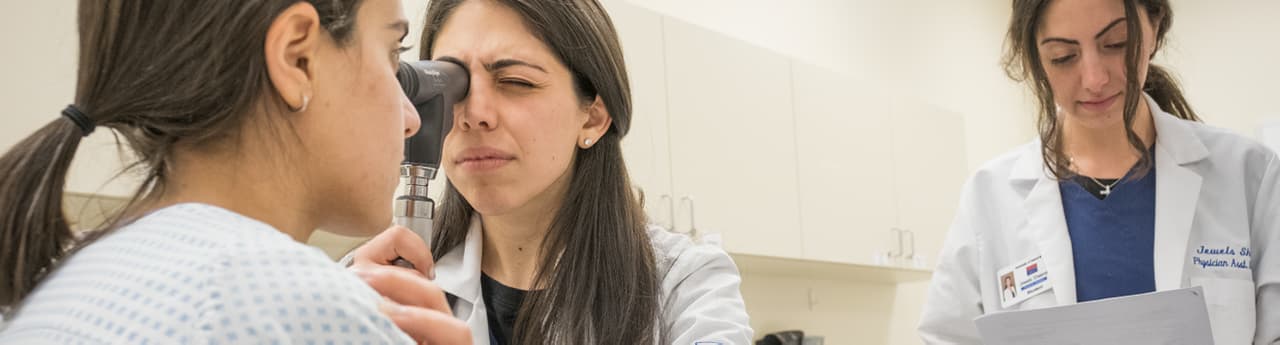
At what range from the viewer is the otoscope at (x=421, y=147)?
3.74ft

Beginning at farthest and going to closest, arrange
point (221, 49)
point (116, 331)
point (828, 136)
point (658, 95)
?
point (828, 136), point (658, 95), point (221, 49), point (116, 331)

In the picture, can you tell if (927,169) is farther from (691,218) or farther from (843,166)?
(691,218)

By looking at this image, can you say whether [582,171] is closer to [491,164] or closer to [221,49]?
[491,164]

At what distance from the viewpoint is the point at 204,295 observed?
2.03 ft

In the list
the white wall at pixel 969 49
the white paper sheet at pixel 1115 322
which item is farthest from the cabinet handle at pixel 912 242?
the white paper sheet at pixel 1115 322

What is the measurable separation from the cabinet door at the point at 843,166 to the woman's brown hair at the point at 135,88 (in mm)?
3135

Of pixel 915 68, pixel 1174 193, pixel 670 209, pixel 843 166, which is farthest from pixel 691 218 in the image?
pixel 915 68

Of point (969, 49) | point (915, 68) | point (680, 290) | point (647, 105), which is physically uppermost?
point (969, 49)

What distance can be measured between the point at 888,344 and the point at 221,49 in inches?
173

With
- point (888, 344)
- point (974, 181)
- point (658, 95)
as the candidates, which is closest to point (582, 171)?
point (974, 181)

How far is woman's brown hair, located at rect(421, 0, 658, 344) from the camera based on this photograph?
145 cm

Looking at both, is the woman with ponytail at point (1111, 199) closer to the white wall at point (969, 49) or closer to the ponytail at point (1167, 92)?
the ponytail at point (1167, 92)

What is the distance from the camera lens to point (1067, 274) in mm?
2027

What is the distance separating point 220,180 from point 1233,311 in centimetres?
170
